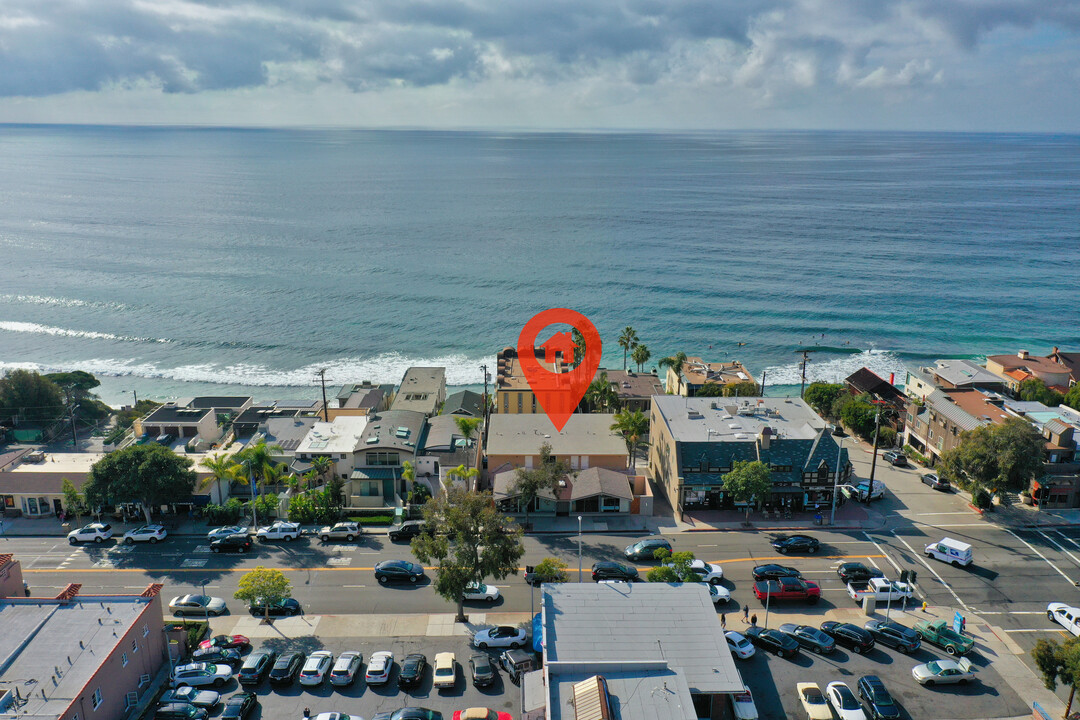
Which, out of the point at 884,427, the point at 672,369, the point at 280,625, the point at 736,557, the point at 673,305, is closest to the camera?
the point at 280,625

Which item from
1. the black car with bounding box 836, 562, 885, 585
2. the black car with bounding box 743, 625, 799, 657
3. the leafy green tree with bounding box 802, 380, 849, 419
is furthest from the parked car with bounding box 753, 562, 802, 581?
the leafy green tree with bounding box 802, 380, 849, 419

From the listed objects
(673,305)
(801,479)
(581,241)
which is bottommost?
(801,479)

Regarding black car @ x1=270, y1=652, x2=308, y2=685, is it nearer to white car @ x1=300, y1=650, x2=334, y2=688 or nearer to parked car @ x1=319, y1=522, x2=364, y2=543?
white car @ x1=300, y1=650, x2=334, y2=688

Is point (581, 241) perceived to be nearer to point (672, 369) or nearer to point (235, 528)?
point (672, 369)

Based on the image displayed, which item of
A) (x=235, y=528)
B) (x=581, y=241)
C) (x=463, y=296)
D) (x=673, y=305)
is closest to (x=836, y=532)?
(x=235, y=528)

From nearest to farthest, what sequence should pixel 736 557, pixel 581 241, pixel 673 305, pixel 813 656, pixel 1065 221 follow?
pixel 813 656 → pixel 736 557 → pixel 673 305 → pixel 581 241 → pixel 1065 221

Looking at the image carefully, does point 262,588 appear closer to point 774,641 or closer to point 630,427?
point 774,641

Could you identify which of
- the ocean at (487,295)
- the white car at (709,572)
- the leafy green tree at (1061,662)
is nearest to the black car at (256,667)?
the white car at (709,572)
